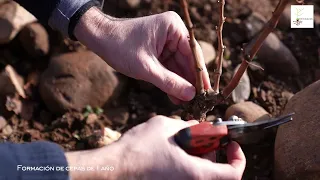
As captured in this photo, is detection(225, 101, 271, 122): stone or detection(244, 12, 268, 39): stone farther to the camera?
detection(244, 12, 268, 39): stone

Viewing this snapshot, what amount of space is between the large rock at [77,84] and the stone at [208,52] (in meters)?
0.51

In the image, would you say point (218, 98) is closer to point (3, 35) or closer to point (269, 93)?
point (269, 93)

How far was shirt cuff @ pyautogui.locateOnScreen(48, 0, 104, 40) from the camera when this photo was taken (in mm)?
2189

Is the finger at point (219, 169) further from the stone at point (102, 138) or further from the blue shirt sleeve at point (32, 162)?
the stone at point (102, 138)

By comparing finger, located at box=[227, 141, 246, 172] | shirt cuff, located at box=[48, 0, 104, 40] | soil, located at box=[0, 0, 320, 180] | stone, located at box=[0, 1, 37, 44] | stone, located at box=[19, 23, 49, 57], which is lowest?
soil, located at box=[0, 0, 320, 180]

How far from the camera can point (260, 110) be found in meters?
2.39

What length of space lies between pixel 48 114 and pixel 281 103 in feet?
4.32

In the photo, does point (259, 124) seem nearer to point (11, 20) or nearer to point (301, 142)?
point (301, 142)

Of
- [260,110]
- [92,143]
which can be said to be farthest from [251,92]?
[92,143]

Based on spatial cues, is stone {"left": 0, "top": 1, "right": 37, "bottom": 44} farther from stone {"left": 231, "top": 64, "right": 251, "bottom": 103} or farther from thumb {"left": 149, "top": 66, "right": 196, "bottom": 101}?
stone {"left": 231, "top": 64, "right": 251, "bottom": 103}

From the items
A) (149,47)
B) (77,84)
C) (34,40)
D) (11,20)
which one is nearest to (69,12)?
(149,47)

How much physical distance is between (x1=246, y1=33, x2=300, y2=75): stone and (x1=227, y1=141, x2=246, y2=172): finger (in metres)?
1.25

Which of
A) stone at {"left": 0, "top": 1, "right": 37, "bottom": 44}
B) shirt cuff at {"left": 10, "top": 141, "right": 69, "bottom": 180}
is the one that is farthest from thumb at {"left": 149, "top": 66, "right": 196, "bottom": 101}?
stone at {"left": 0, "top": 1, "right": 37, "bottom": 44}

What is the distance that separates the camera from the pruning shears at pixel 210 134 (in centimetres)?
156
